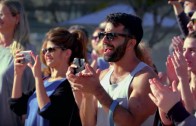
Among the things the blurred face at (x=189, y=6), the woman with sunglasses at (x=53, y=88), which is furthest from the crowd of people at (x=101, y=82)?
the blurred face at (x=189, y=6)

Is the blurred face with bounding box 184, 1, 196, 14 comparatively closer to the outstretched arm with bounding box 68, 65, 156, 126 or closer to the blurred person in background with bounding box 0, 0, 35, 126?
the blurred person in background with bounding box 0, 0, 35, 126

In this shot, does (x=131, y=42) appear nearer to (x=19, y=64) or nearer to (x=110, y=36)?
(x=110, y=36)

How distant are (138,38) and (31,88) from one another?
5.35 feet

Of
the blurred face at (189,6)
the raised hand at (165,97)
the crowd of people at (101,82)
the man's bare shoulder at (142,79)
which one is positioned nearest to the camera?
the raised hand at (165,97)

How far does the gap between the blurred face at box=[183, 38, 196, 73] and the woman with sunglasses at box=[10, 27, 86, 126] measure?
1098 millimetres

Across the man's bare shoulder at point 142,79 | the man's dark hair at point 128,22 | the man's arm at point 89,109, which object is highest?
the man's dark hair at point 128,22

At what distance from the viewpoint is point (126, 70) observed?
461cm

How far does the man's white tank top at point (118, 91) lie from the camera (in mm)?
4445

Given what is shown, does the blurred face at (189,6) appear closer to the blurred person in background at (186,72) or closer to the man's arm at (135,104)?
the blurred person in background at (186,72)

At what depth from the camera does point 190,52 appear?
4539 mm

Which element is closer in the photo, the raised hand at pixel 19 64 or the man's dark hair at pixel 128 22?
the man's dark hair at pixel 128 22

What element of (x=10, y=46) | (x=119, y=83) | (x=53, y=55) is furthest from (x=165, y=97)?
(x=10, y=46)

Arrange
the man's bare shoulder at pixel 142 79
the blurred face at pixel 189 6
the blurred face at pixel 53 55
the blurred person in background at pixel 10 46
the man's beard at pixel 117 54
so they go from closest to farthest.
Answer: the man's bare shoulder at pixel 142 79 → the man's beard at pixel 117 54 → the blurred face at pixel 53 55 → the blurred person in background at pixel 10 46 → the blurred face at pixel 189 6

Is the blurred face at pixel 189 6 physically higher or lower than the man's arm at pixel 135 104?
higher
